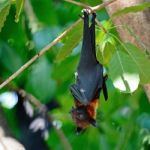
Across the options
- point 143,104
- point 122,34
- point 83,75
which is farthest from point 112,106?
point 122,34

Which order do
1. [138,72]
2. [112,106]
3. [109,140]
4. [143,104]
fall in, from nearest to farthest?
[138,72]
[143,104]
[112,106]
[109,140]

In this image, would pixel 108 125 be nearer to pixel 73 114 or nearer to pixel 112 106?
pixel 112 106

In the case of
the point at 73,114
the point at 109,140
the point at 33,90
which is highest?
the point at 73,114

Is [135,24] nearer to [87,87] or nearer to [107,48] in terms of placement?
[107,48]

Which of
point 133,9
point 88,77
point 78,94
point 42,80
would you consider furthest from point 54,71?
point 133,9

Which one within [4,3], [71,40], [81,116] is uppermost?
[4,3]

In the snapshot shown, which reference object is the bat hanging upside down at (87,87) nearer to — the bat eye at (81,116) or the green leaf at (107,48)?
the bat eye at (81,116)
